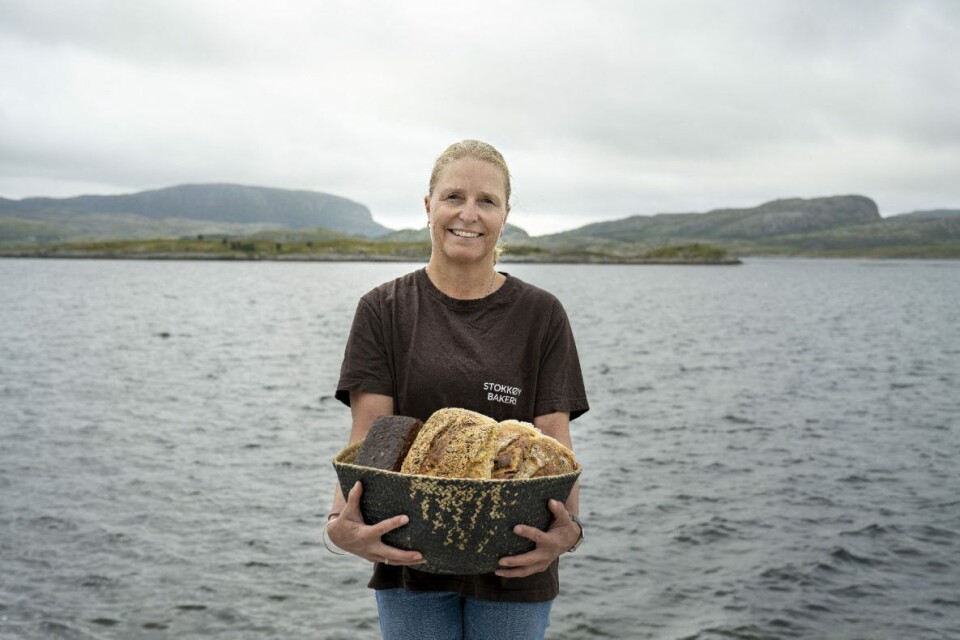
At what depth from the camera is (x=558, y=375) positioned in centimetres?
326

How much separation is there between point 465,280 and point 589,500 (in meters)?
12.2

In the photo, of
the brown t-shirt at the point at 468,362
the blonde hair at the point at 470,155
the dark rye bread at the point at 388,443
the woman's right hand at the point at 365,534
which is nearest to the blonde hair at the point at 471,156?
the blonde hair at the point at 470,155

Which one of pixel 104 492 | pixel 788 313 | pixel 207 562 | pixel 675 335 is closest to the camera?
pixel 207 562

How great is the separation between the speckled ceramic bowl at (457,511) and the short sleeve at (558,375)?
0.60 m

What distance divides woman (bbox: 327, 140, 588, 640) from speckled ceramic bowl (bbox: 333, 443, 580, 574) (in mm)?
544

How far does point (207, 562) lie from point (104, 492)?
4077 mm

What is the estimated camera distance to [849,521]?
13.8m

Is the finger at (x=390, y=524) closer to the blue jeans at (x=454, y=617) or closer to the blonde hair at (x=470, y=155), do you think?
the blue jeans at (x=454, y=617)

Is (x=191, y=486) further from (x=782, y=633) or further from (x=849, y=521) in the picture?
(x=849, y=521)

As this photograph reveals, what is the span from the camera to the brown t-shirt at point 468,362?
3.19 metres

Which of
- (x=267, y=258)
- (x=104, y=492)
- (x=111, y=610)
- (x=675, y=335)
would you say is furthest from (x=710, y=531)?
(x=267, y=258)

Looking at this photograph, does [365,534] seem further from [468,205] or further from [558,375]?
[468,205]

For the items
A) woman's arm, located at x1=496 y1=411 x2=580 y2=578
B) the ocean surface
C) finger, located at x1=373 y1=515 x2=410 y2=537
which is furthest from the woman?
the ocean surface

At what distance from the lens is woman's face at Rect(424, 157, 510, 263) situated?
10.3ft
